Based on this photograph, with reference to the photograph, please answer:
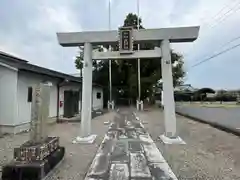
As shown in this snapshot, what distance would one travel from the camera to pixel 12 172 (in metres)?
4.57

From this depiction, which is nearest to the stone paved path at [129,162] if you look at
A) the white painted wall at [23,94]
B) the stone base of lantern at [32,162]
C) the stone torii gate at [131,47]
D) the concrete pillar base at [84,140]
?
the concrete pillar base at [84,140]

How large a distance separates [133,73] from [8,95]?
2137 cm

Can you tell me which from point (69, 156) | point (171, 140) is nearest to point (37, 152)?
point (69, 156)

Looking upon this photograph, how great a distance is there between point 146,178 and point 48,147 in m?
2.10

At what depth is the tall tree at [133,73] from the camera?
29312 millimetres

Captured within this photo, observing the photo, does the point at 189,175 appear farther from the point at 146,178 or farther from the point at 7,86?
the point at 7,86

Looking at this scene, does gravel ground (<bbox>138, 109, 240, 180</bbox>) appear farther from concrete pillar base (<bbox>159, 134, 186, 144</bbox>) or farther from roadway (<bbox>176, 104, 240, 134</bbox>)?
roadway (<bbox>176, 104, 240, 134</bbox>)

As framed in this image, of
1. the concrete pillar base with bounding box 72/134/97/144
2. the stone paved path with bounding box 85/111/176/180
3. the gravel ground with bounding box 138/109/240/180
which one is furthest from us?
the concrete pillar base with bounding box 72/134/97/144

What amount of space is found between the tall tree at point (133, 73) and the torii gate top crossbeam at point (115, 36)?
18.6 m

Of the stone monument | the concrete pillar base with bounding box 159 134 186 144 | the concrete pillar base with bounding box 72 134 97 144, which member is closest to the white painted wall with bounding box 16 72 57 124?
the concrete pillar base with bounding box 72 134 97 144

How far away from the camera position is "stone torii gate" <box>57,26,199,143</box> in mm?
9273

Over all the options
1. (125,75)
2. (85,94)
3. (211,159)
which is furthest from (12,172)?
(125,75)

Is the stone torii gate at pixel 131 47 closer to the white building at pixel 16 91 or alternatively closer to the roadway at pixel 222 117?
the white building at pixel 16 91

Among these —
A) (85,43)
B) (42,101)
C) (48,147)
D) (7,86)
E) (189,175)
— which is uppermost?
(85,43)
